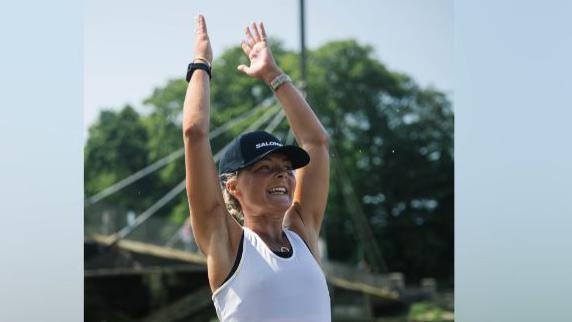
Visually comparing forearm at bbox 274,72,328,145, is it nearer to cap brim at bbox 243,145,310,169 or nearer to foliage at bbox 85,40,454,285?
cap brim at bbox 243,145,310,169

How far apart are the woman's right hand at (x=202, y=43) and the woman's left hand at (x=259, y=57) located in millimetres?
165

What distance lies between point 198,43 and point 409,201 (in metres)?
19.9

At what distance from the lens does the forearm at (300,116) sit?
2385 millimetres

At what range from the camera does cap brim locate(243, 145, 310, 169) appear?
2.09 metres

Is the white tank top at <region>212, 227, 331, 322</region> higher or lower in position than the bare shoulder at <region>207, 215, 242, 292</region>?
lower

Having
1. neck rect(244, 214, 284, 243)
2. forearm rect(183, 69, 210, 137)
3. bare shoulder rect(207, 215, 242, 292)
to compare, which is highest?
forearm rect(183, 69, 210, 137)

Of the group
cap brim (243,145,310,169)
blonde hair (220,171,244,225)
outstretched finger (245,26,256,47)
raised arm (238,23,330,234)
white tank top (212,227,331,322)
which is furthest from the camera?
outstretched finger (245,26,256,47)

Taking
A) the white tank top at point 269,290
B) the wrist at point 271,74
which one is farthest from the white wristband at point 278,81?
the white tank top at point 269,290

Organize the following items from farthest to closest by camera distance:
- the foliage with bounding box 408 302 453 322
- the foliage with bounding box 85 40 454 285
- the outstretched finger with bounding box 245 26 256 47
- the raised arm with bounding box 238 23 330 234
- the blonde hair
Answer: the foliage with bounding box 85 40 454 285, the foliage with bounding box 408 302 453 322, the outstretched finger with bounding box 245 26 256 47, the raised arm with bounding box 238 23 330 234, the blonde hair

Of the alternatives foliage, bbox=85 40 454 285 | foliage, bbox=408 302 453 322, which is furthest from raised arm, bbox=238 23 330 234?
foliage, bbox=85 40 454 285

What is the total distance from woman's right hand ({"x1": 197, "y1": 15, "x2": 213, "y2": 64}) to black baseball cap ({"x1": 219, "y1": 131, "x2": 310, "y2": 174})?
0.75 feet

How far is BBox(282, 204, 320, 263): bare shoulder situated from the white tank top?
16 cm

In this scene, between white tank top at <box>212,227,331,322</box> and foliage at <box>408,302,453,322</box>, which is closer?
white tank top at <box>212,227,331,322</box>

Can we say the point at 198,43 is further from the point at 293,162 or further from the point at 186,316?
the point at 186,316
